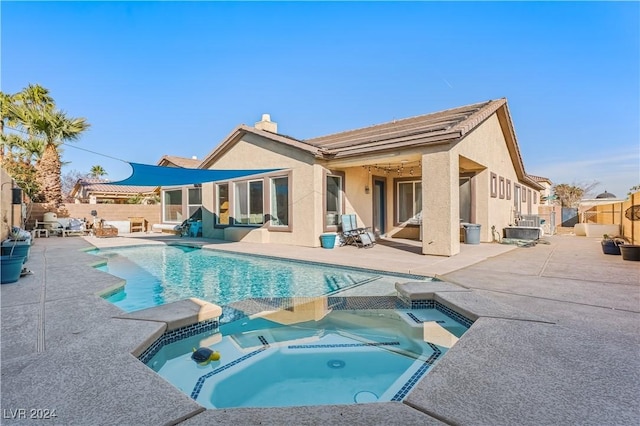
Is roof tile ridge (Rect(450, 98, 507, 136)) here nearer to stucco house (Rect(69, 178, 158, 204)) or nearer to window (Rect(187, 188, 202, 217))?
window (Rect(187, 188, 202, 217))

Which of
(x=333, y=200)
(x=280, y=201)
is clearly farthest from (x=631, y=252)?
(x=280, y=201)

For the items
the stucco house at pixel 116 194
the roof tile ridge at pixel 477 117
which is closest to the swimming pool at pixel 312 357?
the roof tile ridge at pixel 477 117

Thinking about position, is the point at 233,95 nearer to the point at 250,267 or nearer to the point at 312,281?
the point at 250,267

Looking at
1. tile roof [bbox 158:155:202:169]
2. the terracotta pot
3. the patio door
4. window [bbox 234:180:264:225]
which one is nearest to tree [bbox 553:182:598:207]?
the terracotta pot

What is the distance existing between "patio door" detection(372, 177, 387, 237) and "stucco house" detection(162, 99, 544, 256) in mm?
47

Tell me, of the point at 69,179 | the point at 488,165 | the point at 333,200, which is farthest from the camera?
the point at 69,179

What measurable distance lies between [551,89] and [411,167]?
7862 mm

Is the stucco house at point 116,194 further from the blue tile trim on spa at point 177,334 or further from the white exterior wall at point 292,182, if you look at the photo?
the blue tile trim on spa at point 177,334

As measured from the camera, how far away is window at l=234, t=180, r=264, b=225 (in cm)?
1466

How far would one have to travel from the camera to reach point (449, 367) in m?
3.03

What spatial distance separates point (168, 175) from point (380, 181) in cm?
902

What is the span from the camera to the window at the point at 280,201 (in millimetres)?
13477

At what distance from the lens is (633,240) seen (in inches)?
422

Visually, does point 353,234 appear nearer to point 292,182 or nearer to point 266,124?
point 292,182
